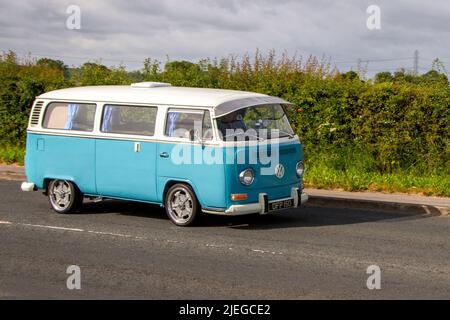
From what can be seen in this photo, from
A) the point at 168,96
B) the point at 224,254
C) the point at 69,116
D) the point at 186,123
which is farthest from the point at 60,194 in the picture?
the point at 224,254

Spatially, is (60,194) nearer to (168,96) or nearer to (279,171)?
(168,96)

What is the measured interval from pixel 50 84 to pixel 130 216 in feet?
33.8

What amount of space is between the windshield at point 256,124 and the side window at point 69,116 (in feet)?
8.33

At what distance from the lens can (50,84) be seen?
22562 millimetres

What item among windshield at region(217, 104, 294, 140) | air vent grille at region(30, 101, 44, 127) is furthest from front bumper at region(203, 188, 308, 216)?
air vent grille at region(30, 101, 44, 127)

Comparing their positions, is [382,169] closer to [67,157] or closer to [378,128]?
[378,128]

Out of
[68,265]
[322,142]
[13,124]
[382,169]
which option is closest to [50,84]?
[13,124]

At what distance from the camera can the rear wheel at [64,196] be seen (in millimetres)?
13453

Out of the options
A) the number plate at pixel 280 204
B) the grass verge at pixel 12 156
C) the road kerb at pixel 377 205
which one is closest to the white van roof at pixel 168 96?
the number plate at pixel 280 204

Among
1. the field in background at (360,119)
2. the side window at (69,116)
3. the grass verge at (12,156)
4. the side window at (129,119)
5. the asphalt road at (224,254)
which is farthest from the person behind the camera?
the grass verge at (12,156)

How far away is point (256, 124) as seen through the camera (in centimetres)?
→ 1223

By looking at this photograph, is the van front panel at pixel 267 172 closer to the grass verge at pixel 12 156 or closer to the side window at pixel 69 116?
the side window at pixel 69 116
